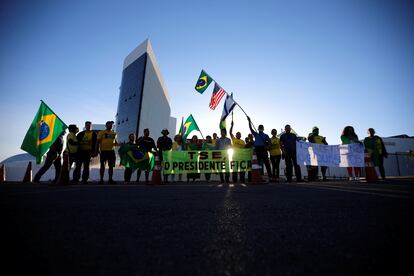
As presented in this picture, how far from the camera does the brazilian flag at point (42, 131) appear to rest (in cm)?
780

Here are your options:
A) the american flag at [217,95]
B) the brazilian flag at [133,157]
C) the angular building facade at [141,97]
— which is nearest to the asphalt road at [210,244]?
the brazilian flag at [133,157]

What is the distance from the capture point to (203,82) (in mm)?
12656

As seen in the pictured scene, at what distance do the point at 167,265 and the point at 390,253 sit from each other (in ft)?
3.02

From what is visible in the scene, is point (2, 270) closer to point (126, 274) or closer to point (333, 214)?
point (126, 274)

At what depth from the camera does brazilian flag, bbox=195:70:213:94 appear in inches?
495

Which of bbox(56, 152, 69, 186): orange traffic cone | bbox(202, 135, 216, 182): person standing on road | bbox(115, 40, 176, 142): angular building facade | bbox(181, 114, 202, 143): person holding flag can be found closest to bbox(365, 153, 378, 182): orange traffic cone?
bbox(202, 135, 216, 182): person standing on road

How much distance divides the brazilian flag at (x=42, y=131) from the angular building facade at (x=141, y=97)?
38082 millimetres

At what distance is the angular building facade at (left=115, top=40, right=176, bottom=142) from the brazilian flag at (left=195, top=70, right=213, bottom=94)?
35241 millimetres

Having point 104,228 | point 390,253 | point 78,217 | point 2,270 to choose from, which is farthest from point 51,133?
point 390,253

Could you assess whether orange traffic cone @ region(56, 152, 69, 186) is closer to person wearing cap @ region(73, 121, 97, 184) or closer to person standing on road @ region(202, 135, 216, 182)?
person wearing cap @ region(73, 121, 97, 184)

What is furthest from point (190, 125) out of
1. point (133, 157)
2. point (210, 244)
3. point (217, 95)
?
point (210, 244)

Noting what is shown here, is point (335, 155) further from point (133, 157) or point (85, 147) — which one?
point (85, 147)

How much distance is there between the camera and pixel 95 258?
976mm

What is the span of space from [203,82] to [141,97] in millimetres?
36983
